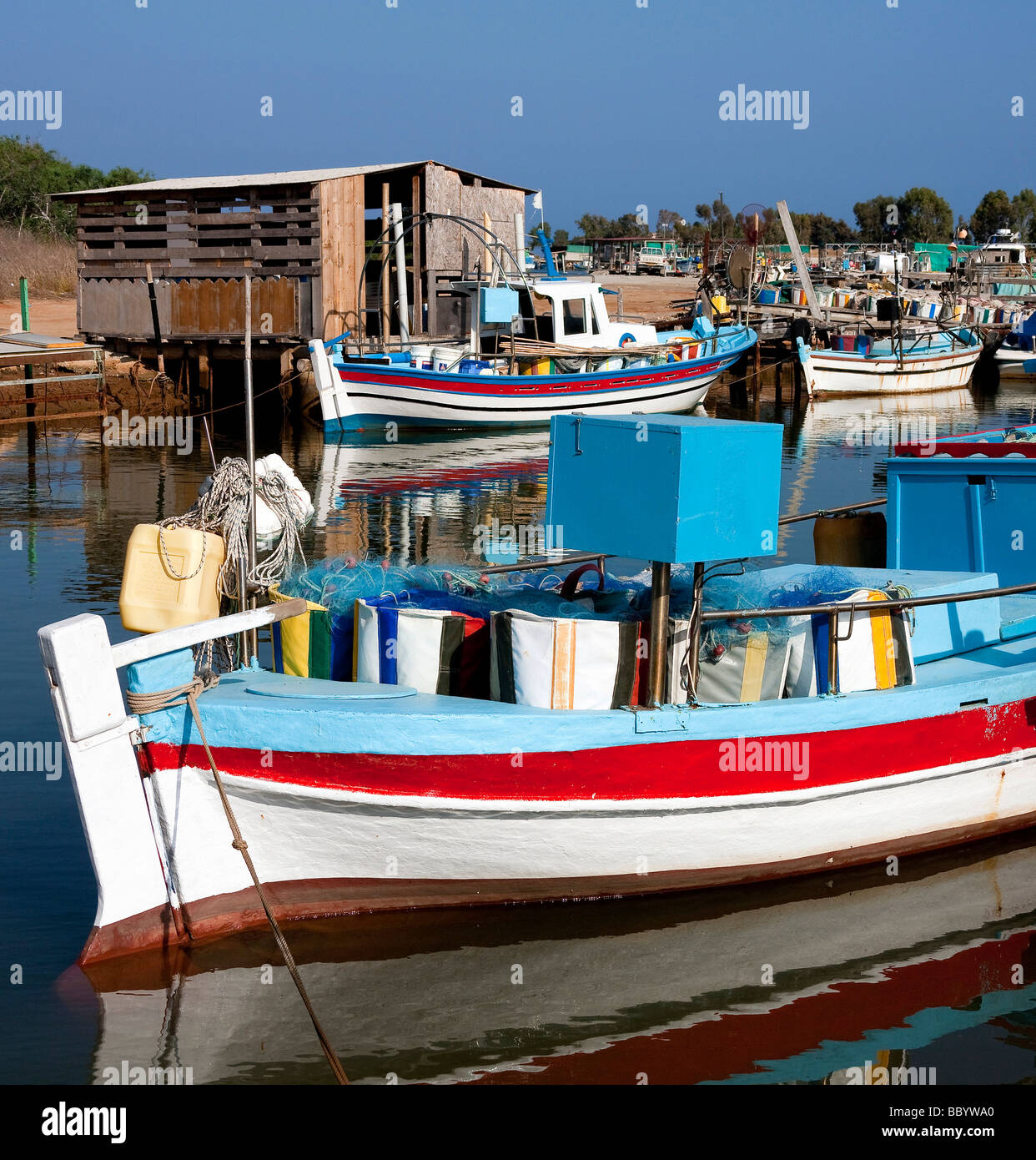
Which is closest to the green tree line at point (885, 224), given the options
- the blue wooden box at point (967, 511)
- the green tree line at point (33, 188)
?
the green tree line at point (33, 188)

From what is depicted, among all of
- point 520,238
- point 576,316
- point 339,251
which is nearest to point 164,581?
point 339,251

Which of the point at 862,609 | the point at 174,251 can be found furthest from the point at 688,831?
the point at 174,251

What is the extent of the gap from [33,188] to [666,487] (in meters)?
50.6

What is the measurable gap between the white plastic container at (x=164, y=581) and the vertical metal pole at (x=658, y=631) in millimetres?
2219

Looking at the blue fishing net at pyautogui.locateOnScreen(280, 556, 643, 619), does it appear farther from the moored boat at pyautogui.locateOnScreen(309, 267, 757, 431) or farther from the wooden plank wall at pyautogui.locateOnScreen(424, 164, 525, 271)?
the wooden plank wall at pyautogui.locateOnScreen(424, 164, 525, 271)

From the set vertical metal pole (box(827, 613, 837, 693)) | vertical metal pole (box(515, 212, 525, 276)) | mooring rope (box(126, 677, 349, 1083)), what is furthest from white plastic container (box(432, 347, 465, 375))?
mooring rope (box(126, 677, 349, 1083))

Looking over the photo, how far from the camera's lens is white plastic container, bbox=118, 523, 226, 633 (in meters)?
6.51

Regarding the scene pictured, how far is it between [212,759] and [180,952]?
1.02 meters

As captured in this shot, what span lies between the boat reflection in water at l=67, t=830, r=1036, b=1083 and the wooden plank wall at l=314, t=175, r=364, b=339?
2120cm

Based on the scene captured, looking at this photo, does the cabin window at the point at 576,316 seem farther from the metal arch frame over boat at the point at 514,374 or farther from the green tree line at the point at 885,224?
the green tree line at the point at 885,224

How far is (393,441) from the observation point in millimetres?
25922

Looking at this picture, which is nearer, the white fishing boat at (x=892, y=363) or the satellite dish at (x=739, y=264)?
the white fishing boat at (x=892, y=363)

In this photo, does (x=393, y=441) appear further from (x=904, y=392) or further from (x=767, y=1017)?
(x=767, y=1017)

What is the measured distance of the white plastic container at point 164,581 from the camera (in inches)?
256
